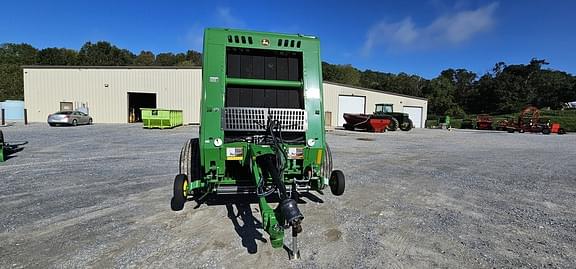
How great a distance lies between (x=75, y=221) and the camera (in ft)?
13.4

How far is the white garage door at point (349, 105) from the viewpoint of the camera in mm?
31986

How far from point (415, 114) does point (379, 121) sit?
15.5m

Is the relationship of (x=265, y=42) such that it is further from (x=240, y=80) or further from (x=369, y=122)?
(x=369, y=122)

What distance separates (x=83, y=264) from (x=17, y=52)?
304 ft

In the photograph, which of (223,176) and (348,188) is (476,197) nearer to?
(348,188)

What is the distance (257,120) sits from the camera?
4398 millimetres

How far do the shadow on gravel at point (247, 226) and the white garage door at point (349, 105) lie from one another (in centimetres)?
2798

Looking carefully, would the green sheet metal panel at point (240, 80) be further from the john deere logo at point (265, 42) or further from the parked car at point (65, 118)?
the parked car at point (65, 118)

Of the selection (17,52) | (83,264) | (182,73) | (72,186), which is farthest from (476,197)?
(17,52)

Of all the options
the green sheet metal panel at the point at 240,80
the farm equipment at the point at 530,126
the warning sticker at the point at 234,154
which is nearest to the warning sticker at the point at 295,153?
the green sheet metal panel at the point at 240,80

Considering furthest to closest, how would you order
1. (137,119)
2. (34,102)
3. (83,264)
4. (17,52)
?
(17,52), (137,119), (34,102), (83,264)

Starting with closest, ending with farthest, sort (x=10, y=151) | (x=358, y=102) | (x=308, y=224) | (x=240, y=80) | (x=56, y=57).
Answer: (x=308, y=224)
(x=240, y=80)
(x=10, y=151)
(x=358, y=102)
(x=56, y=57)

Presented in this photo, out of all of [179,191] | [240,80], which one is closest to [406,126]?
[240,80]

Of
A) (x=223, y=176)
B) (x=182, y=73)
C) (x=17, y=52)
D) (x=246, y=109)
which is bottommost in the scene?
(x=223, y=176)
